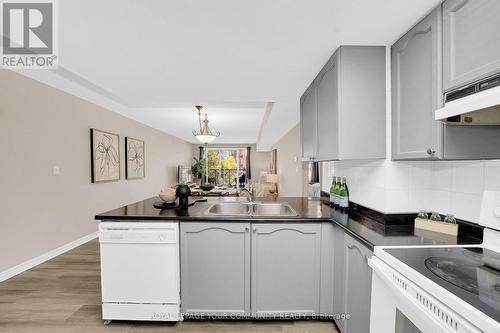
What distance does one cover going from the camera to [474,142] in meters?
1.19

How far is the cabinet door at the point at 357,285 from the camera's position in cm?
134

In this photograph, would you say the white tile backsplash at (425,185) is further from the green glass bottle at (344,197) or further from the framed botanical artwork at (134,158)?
the framed botanical artwork at (134,158)

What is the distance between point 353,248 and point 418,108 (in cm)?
93

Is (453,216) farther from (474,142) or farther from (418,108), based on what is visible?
(418,108)

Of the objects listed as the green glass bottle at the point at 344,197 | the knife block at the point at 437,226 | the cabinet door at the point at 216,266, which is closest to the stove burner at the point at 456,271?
the knife block at the point at 437,226

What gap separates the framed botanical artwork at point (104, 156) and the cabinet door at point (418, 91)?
4228 millimetres

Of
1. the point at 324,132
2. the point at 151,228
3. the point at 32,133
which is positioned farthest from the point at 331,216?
the point at 32,133

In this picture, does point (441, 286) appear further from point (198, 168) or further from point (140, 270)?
point (198, 168)

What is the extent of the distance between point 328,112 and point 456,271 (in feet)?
4.23

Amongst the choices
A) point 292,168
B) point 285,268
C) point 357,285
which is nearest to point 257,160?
point 292,168

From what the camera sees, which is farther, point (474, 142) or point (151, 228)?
point (151, 228)

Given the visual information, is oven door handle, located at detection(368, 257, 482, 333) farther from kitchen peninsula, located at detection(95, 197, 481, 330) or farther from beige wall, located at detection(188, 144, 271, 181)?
beige wall, located at detection(188, 144, 271, 181)

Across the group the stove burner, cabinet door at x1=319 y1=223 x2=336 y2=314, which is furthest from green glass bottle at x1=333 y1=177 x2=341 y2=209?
the stove burner

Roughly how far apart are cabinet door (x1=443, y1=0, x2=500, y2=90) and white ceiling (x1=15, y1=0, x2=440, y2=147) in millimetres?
179
